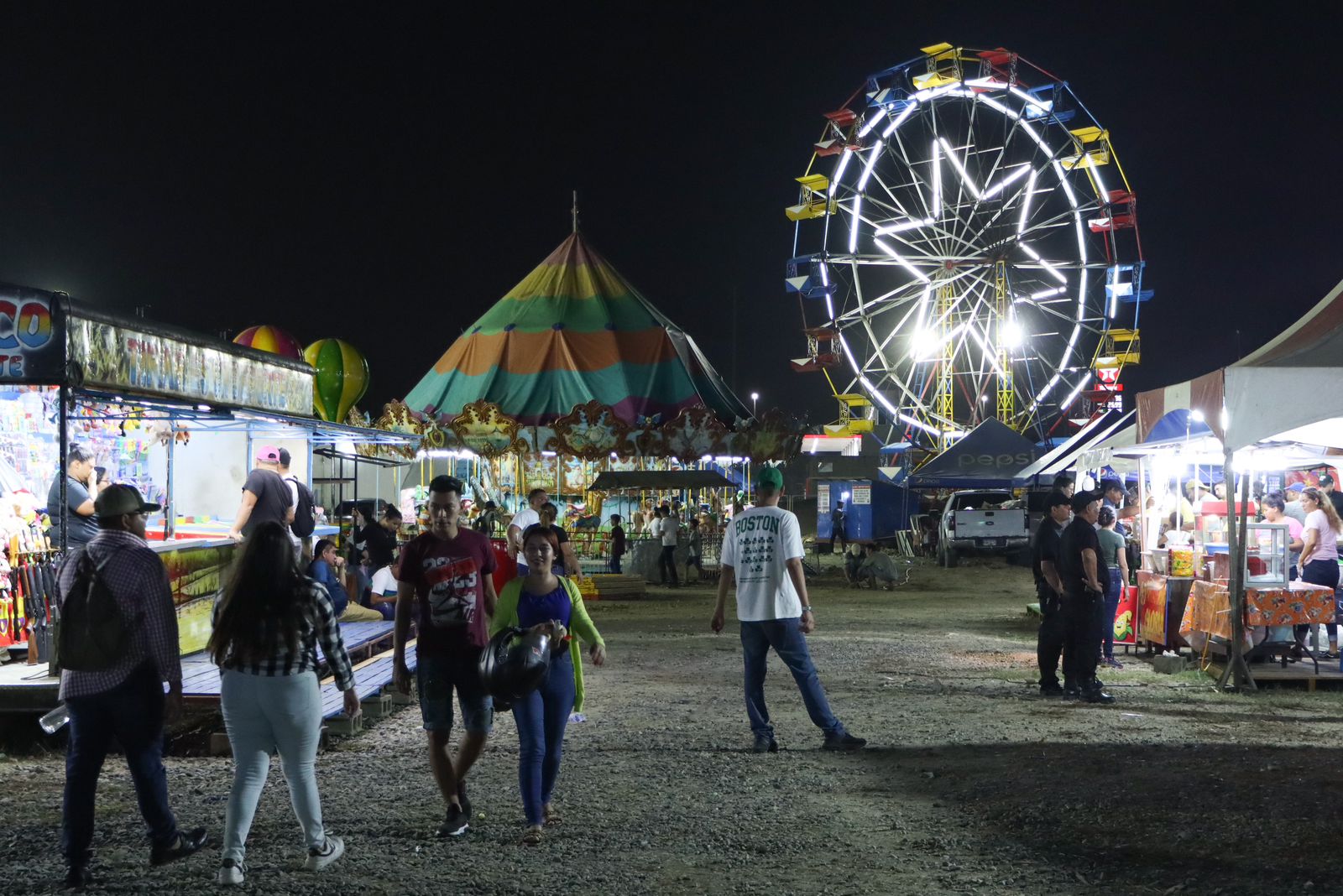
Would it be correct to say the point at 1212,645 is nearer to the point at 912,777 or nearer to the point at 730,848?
the point at 912,777

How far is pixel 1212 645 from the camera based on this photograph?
9.38m

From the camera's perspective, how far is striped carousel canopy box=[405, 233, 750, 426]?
26.0m

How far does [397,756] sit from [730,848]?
2.52 metres

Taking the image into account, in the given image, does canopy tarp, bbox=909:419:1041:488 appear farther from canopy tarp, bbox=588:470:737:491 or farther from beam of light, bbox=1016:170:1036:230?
beam of light, bbox=1016:170:1036:230

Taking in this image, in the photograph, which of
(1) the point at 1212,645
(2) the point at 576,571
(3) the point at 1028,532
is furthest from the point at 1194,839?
(3) the point at 1028,532

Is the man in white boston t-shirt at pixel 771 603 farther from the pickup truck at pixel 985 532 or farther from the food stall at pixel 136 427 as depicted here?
the pickup truck at pixel 985 532

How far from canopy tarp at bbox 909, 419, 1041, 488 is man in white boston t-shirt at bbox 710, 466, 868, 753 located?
15.5 m

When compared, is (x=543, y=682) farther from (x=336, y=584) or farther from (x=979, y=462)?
(x=979, y=462)

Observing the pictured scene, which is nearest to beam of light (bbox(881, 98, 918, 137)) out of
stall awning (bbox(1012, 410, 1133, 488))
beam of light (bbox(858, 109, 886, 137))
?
beam of light (bbox(858, 109, 886, 137))

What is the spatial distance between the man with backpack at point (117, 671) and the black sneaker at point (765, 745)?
3.05 meters

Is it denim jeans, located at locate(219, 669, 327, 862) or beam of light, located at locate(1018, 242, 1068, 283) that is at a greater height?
beam of light, located at locate(1018, 242, 1068, 283)

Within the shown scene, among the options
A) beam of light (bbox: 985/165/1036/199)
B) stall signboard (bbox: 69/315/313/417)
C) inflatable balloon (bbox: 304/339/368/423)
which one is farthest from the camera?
inflatable balloon (bbox: 304/339/368/423)

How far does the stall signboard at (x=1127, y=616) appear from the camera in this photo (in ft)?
35.8

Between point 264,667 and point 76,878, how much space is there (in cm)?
105
